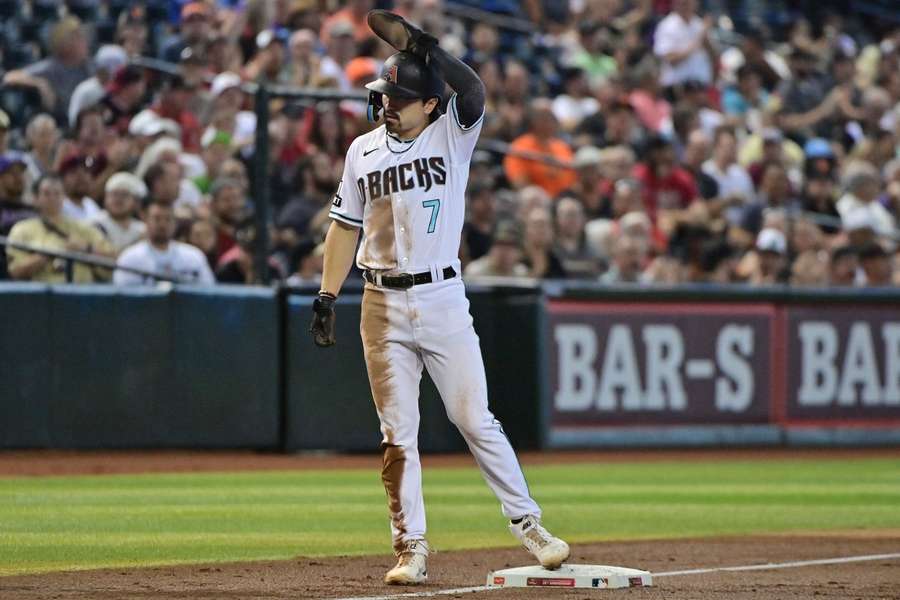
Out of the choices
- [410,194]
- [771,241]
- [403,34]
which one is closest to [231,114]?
[771,241]

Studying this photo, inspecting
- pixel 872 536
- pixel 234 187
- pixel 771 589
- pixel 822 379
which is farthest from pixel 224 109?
pixel 771 589

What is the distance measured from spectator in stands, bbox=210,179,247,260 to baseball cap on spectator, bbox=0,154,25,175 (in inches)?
71.8

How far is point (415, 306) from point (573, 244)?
10.1 meters

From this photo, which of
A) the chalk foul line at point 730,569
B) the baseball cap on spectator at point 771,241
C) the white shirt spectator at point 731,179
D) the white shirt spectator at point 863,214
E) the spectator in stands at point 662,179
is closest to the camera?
the chalk foul line at point 730,569

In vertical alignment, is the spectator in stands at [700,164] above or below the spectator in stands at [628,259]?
above

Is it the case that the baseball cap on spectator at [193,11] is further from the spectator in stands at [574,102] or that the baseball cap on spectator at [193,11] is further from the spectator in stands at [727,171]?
the spectator in stands at [727,171]

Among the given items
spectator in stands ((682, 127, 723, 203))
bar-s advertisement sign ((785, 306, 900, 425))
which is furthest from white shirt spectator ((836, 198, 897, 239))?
bar-s advertisement sign ((785, 306, 900, 425))

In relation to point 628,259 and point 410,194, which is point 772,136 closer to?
point 628,259

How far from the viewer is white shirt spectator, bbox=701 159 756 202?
1942 cm

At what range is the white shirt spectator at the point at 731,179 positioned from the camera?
63.7 feet

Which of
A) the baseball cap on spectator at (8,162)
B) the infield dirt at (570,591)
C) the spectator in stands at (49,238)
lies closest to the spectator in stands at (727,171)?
the spectator in stands at (49,238)

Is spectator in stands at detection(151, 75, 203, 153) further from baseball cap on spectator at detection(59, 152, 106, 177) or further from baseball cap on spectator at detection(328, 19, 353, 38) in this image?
baseball cap on spectator at detection(328, 19, 353, 38)

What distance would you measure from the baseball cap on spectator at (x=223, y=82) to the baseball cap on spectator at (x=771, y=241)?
18.7ft

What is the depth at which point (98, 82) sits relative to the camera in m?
15.8
